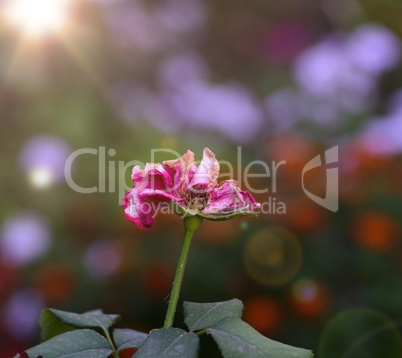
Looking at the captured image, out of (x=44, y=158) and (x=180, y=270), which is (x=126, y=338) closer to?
(x=180, y=270)

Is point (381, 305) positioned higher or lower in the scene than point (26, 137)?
lower

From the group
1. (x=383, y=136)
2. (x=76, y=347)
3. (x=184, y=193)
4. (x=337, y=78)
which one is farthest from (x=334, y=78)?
(x=76, y=347)

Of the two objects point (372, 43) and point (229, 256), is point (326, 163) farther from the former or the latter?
point (372, 43)

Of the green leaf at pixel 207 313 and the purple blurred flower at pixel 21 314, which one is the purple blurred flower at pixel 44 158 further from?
the green leaf at pixel 207 313

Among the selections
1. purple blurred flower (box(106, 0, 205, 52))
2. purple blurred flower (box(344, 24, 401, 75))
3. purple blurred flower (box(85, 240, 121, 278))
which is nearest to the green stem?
purple blurred flower (box(85, 240, 121, 278))

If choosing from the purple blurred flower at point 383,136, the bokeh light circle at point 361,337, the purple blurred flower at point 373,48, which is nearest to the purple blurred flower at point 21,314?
the bokeh light circle at point 361,337

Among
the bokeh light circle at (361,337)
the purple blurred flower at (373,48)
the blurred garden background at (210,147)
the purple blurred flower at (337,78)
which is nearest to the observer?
the bokeh light circle at (361,337)

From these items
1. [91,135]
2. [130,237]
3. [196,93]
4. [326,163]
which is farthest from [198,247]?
[196,93]
